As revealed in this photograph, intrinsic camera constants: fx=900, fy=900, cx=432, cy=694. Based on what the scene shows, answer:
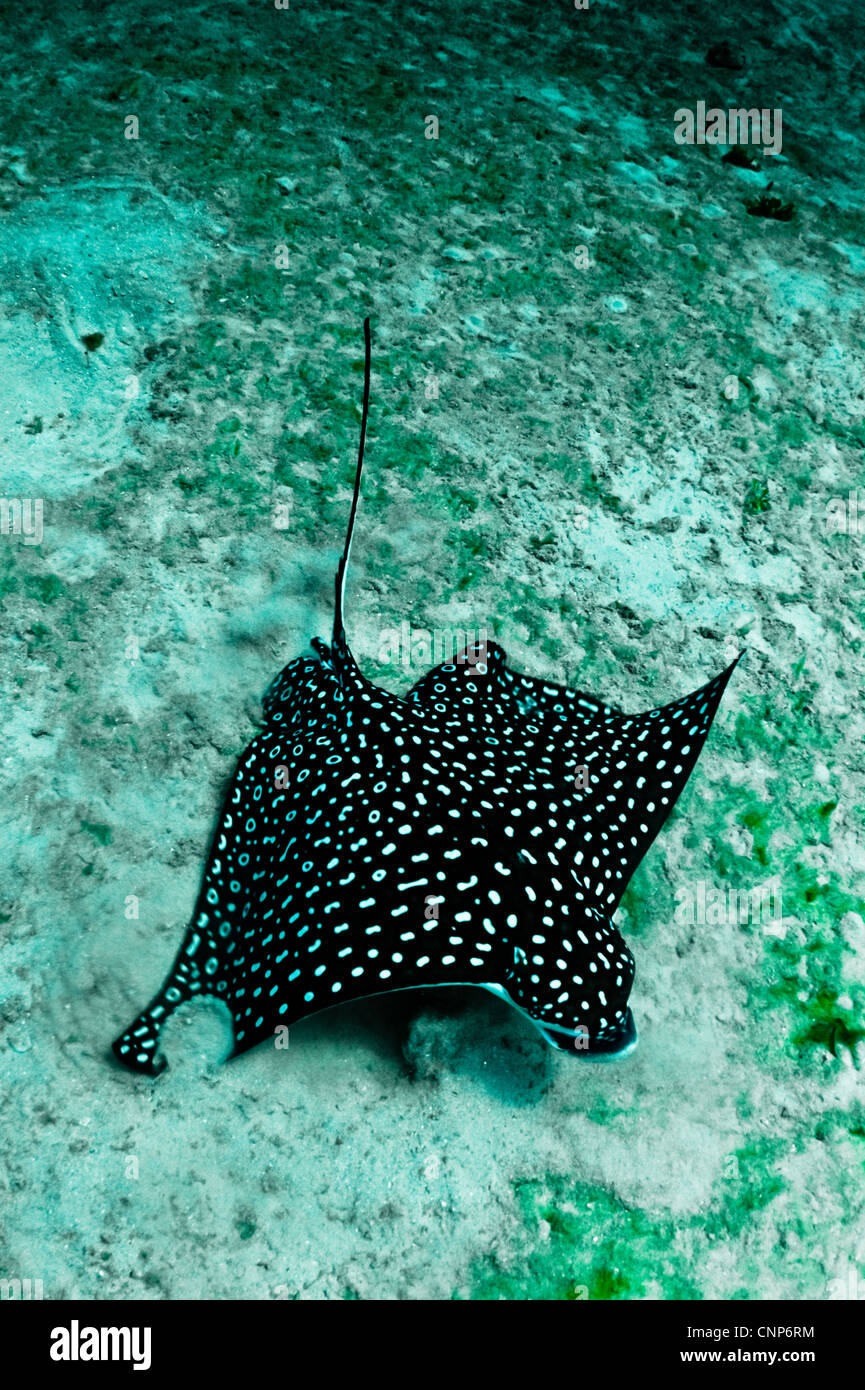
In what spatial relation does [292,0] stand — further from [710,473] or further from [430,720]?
[430,720]

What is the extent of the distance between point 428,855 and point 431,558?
257 centimetres

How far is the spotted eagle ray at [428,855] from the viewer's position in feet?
9.94

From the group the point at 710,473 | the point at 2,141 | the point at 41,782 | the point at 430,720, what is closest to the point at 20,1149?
the point at 41,782

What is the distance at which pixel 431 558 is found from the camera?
532 cm

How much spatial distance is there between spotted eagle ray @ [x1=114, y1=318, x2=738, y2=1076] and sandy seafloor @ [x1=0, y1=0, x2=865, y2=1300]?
16.0 inches

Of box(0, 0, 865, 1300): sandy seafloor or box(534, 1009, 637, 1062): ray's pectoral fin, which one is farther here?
box(0, 0, 865, 1300): sandy seafloor

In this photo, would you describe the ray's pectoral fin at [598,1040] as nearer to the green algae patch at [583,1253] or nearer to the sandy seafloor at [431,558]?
the sandy seafloor at [431,558]

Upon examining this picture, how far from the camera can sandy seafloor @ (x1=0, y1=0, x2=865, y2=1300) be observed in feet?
11.2
